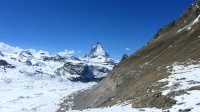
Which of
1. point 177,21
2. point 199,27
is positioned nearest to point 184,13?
point 177,21

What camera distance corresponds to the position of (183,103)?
88.2 feet

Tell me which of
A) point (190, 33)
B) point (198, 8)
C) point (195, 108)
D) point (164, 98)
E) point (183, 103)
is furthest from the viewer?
point (198, 8)

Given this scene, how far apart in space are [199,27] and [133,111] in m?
86.6

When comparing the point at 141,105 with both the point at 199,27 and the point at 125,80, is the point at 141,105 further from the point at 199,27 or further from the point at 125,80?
the point at 199,27

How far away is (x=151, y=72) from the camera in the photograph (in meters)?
70.1

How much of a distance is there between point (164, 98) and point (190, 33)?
82.3 metres

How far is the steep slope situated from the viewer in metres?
38.9

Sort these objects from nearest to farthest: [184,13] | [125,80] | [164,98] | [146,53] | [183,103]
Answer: [183,103] → [164,98] → [125,80] → [146,53] → [184,13]

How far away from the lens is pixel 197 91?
2973 cm

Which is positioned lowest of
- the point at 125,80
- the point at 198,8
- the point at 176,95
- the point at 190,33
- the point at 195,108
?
the point at 195,108

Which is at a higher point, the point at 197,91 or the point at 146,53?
the point at 146,53

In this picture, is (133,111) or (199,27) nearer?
(133,111)

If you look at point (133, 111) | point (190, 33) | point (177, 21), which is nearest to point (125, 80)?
point (190, 33)

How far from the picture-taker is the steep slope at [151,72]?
128ft
